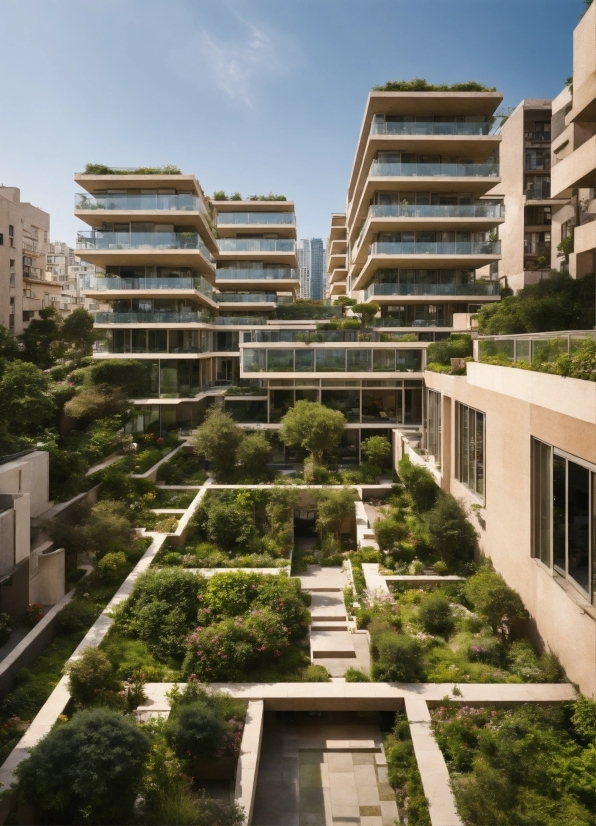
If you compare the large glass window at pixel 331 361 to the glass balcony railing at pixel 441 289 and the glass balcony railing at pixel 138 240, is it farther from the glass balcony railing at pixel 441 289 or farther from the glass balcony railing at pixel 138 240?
the glass balcony railing at pixel 138 240

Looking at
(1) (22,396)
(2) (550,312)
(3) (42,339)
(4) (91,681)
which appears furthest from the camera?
(3) (42,339)

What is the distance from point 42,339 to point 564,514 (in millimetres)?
39289

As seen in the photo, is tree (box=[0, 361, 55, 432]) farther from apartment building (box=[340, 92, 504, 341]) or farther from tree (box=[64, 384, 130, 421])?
apartment building (box=[340, 92, 504, 341])

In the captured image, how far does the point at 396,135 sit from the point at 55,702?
30315mm

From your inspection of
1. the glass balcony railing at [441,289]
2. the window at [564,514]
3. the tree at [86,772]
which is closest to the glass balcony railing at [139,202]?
the glass balcony railing at [441,289]

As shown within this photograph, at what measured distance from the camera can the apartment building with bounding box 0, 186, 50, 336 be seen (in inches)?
1772

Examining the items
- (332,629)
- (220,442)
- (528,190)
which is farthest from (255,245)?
(332,629)

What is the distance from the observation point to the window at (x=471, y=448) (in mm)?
18094

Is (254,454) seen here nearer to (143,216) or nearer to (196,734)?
(143,216)

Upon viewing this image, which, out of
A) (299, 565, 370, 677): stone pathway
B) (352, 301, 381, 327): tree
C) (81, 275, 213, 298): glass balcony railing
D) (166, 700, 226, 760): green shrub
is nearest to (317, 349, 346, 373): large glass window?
(352, 301, 381, 327): tree

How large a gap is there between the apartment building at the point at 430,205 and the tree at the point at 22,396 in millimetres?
16602

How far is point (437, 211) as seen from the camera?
3288cm

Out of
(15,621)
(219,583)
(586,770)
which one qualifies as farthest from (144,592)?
(586,770)

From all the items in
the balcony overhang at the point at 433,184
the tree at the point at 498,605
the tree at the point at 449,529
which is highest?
the balcony overhang at the point at 433,184
